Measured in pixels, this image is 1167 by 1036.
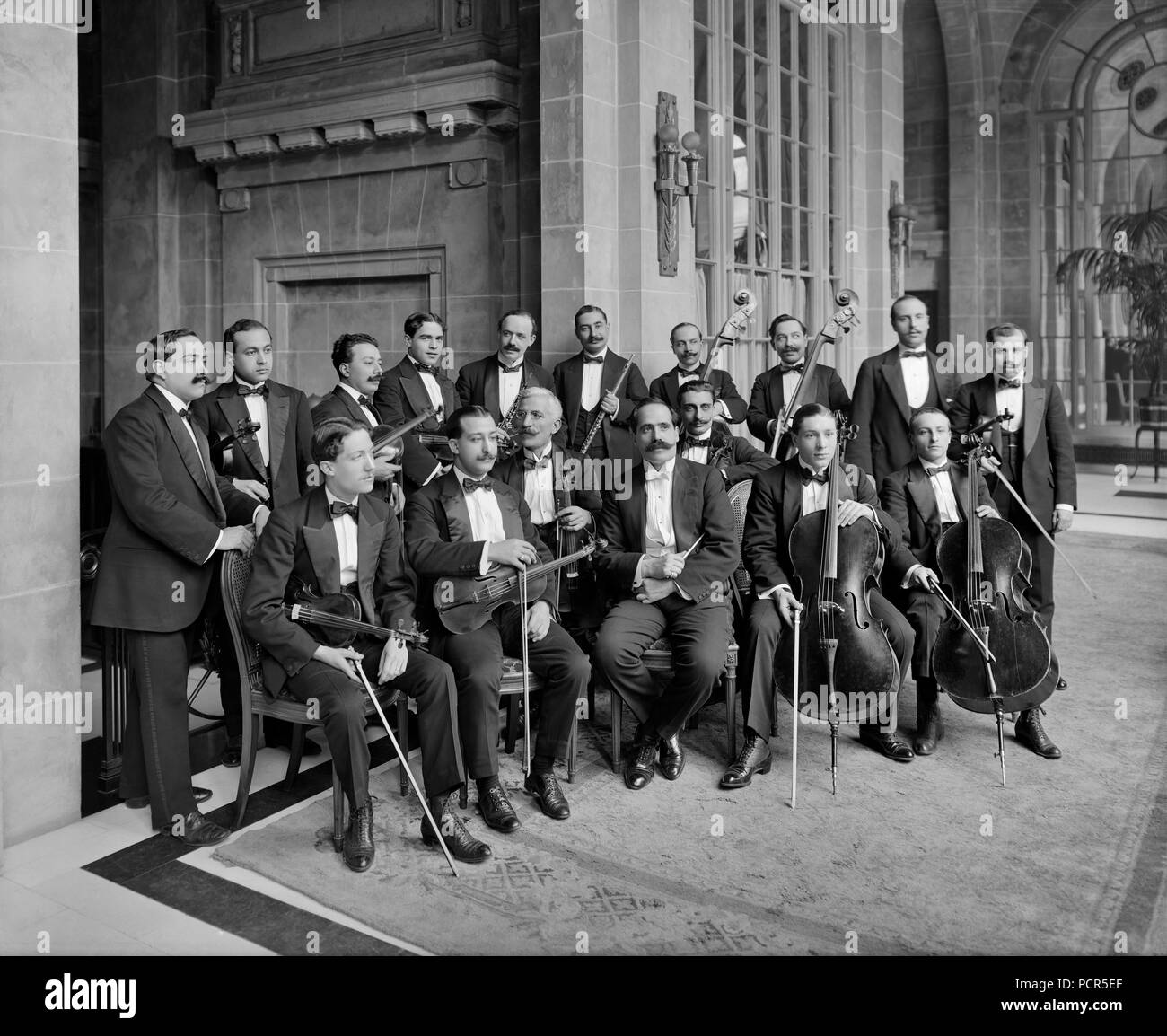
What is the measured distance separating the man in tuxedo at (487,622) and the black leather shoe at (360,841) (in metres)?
0.42

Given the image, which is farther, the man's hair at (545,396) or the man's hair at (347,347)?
the man's hair at (347,347)

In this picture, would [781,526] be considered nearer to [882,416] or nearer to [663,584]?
[663,584]

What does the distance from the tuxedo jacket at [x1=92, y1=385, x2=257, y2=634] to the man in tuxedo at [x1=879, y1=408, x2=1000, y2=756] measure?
2.60 metres

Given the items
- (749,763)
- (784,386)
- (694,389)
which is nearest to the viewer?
(749,763)

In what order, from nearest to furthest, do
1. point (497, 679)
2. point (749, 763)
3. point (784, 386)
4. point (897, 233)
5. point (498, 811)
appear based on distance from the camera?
point (498, 811), point (497, 679), point (749, 763), point (784, 386), point (897, 233)

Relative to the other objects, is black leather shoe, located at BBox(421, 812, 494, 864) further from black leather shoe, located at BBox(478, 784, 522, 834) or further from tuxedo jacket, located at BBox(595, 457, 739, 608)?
tuxedo jacket, located at BBox(595, 457, 739, 608)

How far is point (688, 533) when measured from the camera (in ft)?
14.7

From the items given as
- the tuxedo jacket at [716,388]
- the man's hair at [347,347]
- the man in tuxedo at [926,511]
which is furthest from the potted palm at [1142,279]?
the man's hair at [347,347]

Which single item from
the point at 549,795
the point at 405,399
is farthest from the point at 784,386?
the point at 549,795

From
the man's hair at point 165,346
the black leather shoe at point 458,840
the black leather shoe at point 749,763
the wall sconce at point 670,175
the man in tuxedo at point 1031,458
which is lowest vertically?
the black leather shoe at point 458,840

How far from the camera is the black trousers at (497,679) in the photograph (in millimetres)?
3826

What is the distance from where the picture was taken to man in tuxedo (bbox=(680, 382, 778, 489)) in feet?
15.6

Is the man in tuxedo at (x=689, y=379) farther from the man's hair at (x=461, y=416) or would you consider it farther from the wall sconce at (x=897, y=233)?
the wall sconce at (x=897, y=233)

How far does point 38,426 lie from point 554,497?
1.86 metres
